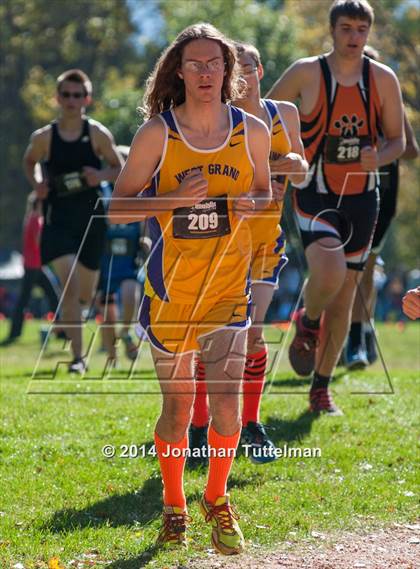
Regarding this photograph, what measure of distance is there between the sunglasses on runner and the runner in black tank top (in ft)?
15.9

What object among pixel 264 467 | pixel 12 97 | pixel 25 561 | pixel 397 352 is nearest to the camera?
pixel 25 561

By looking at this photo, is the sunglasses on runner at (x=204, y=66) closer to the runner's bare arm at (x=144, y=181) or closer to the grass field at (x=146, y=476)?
the runner's bare arm at (x=144, y=181)

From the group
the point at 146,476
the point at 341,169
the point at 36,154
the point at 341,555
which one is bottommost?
the point at 146,476

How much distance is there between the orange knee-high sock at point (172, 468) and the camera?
190 inches

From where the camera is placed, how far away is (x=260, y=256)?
6.52 m

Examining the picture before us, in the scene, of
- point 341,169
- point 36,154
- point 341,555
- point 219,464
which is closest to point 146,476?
point 219,464

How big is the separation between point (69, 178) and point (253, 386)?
3795 mm

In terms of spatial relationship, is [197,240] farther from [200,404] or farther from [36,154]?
[36,154]

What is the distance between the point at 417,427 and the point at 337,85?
2.39 m

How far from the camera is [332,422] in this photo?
7.06m

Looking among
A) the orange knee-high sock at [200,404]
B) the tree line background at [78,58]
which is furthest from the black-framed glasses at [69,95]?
the tree line background at [78,58]

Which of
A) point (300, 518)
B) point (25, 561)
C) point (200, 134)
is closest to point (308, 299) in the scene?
point (300, 518)

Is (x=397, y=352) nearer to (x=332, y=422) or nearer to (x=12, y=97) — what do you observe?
(x=332, y=422)

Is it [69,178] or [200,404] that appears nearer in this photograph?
[200,404]
